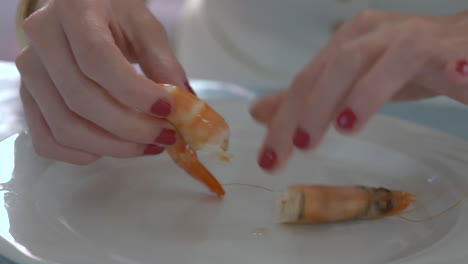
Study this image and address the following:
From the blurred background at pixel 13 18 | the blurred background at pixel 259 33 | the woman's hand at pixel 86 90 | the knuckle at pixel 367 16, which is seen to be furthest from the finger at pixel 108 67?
the blurred background at pixel 13 18

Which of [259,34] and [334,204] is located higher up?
[334,204]

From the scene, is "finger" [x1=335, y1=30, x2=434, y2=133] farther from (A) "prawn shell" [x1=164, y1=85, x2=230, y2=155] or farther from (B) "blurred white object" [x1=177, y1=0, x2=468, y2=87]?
(B) "blurred white object" [x1=177, y1=0, x2=468, y2=87]

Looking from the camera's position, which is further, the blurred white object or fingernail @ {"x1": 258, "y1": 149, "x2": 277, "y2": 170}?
the blurred white object

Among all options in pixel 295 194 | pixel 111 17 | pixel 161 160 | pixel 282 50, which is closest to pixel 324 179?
pixel 295 194

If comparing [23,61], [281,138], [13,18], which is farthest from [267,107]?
[13,18]

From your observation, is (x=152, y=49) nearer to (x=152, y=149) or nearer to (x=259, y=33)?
(x=152, y=149)

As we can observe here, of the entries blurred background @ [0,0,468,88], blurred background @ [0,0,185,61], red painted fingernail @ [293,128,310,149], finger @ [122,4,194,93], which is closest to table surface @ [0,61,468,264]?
finger @ [122,4,194,93]
